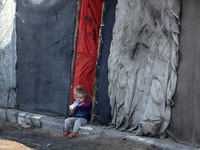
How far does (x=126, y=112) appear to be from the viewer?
4.87 meters

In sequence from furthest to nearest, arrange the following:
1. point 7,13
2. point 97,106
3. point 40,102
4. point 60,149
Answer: point 7,13 < point 40,102 < point 97,106 < point 60,149

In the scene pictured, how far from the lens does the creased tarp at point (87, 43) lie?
19.4 ft

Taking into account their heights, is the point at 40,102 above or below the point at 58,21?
below

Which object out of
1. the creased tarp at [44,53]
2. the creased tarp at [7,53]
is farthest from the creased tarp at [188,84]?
the creased tarp at [7,53]

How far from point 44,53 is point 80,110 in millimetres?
1648

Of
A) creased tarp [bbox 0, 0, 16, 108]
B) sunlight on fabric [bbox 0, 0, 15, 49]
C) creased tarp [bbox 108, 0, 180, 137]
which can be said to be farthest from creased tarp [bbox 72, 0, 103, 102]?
sunlight on fabric [bbox 0, 0, 15, 49]

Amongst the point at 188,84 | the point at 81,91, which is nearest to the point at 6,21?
the point at 81,91

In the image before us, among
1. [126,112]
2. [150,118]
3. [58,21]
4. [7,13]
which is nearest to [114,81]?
[126,112]

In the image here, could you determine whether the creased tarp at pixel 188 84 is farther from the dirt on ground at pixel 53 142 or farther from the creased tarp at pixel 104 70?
the creased tarp at pixel 104 70

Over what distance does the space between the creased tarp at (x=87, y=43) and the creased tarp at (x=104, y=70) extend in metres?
0.53

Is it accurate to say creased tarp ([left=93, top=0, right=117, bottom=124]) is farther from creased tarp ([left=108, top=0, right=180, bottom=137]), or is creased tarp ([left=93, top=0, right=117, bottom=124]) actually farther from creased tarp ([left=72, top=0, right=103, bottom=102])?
creased tarp ([left=72, top=0, right=103, bottom=102])

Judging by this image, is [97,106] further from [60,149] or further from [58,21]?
[58,21]

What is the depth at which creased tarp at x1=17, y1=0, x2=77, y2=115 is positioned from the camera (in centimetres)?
611

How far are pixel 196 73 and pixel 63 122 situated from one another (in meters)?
2.86
